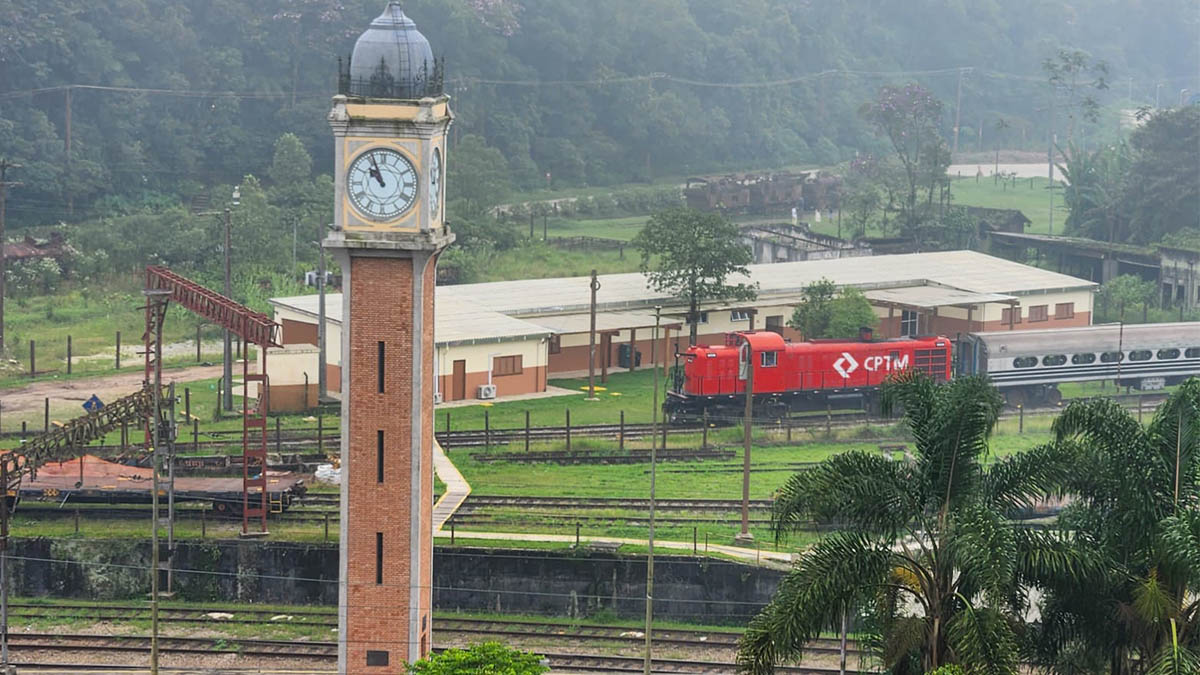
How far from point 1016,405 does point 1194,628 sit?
162 ft

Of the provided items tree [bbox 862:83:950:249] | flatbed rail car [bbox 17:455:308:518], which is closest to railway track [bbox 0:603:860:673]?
flatbed rail car [bbox 17:455:308:518]

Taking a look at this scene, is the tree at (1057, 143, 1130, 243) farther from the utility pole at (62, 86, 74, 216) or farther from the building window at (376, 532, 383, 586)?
the building window at (376, 532, 383, 586)

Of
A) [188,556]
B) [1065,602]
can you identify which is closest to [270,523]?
[188,556]

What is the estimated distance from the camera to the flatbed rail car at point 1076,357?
263ft

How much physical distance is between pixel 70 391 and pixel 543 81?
70.6 meters

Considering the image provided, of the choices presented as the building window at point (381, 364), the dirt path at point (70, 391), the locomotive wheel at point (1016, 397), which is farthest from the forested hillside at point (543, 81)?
the building window at point (381, 364)

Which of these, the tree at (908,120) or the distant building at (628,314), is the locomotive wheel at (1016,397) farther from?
the tree at (908,120)

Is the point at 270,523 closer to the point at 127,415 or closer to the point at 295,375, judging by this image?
the point at 127,415

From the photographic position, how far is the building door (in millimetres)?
74312

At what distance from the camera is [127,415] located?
5503 cm

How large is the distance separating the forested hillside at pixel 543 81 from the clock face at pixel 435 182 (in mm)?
72089

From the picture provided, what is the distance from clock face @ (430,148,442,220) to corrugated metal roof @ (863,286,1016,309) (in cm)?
5003

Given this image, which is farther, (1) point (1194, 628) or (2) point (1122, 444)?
(2) point (1122, 444)

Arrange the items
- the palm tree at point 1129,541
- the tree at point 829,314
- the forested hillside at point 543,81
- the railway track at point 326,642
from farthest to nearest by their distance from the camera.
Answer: the forested hillside at point 543,81 → the tree at point 829,314 → the railway track at point 326,642 → the palm tree at point 1129,541
